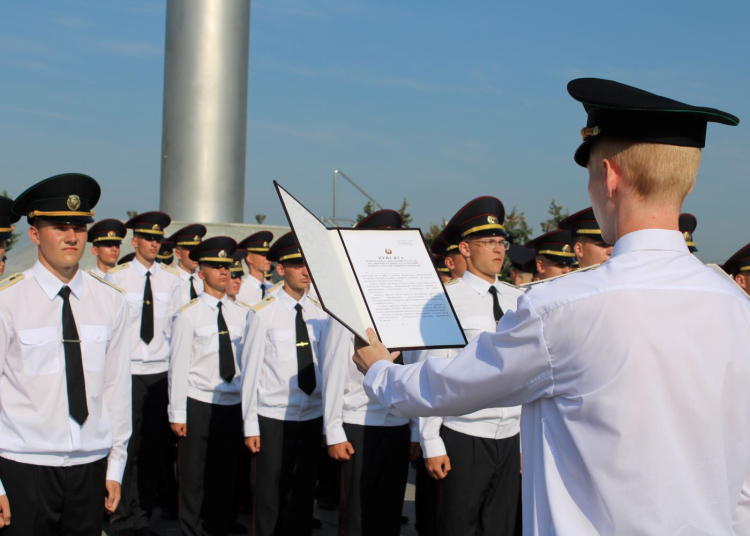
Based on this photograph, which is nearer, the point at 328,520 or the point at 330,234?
the point at 330,234

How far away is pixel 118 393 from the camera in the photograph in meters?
4.11

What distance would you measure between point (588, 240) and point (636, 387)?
148 inches

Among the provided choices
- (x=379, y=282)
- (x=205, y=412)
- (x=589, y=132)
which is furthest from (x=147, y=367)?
(x=589, y=132)

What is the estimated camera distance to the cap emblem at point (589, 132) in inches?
77.4

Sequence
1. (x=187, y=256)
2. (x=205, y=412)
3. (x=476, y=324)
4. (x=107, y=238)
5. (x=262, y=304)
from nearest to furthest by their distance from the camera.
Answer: (x=476, y=324) < (x=262, y=304) < (x=205, y=412) < (x=107, y=238) < (x=187, y=256)

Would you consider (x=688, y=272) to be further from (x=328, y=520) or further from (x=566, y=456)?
(x=328, y=520)

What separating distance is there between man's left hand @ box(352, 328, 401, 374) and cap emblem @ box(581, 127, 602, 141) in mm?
928

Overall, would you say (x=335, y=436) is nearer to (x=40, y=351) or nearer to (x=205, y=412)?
(x=205, y=412)

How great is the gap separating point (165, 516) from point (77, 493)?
3.57 meters

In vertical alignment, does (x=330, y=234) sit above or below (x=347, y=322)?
above

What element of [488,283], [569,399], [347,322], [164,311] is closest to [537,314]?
[569,399]

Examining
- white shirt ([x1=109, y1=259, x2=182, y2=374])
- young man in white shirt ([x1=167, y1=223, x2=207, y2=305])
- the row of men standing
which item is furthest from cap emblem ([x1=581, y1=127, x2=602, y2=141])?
young man in white shirt ([x1=167, y1=223, x2=207, y2=305])

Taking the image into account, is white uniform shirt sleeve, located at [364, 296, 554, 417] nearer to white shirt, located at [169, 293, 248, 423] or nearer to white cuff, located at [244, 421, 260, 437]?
white cuff, located at [244, 421, 260, 437]

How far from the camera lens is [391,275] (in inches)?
109
